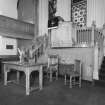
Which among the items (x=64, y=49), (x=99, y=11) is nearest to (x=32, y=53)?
(x=64, y=49)

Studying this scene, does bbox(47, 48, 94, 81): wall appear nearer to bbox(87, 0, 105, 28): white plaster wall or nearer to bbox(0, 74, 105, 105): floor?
bbox(0, 74, 105, 105): floor

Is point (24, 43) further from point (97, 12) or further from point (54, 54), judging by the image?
point (97, 12)

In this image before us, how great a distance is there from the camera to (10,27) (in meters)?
6.83

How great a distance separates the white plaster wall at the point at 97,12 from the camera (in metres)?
6.10

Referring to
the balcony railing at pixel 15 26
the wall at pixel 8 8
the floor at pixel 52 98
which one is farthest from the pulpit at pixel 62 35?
the wall at pixel 8 8

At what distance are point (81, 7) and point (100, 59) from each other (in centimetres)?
379

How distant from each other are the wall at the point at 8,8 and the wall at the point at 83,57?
5097 mm

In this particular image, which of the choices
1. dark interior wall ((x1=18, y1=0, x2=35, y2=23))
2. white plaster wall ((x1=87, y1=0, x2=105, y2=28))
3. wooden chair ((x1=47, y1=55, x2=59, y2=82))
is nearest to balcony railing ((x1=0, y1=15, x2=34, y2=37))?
dark interior wall ((x1=18, y1=0, x2=35, y2=23))

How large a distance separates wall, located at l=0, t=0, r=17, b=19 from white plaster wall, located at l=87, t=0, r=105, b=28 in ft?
18.2

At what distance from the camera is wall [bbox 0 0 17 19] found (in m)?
7.75

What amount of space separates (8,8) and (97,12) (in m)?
6.17

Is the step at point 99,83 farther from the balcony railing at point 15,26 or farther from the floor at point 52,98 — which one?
the balcony railing at point 15,26

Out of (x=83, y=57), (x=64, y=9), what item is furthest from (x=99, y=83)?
(x=64, y=9)

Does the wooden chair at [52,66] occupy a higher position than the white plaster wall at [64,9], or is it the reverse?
the white plaster wall at [64,9]
